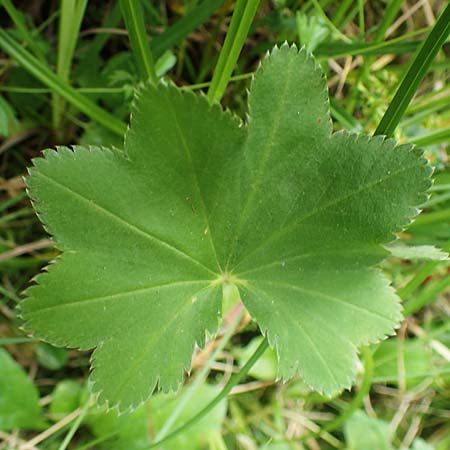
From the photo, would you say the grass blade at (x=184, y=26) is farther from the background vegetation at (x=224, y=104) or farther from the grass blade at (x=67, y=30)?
the grass blade at (x=67, y=30)

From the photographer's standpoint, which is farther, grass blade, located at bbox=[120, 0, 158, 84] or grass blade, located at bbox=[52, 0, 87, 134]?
grass blade, located at bbox=[52, 0, 87, 134]

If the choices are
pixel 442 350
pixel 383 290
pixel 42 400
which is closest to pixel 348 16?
pixel 383 290

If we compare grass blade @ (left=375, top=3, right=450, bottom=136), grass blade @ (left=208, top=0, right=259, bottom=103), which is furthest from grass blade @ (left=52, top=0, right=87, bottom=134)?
grass blade @ (left=375, top=3, right=450, bottom=136)

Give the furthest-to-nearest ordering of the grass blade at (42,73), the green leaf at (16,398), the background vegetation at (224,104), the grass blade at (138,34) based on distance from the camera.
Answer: the green leaf at (16,398), the background vegetation at (224,104), the grass blade at (42,73), the grass blade at (138,34)

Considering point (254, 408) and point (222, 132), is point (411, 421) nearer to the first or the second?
point (254, 408)

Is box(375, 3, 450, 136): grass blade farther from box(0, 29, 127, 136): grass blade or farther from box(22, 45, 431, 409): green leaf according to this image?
box(0, 29, 127, 136): grass blade

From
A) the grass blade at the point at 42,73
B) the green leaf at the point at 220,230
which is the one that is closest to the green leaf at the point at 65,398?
the green leaf at the point at 220,230

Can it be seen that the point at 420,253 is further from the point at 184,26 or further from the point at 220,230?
the point at 184,26
